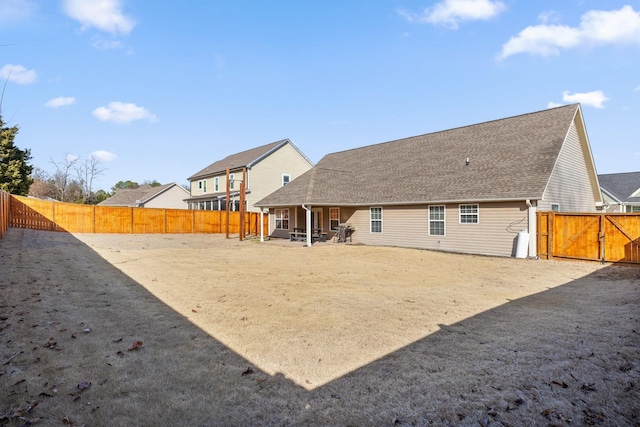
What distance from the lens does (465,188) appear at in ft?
53.1

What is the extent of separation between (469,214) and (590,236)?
4.52 metres

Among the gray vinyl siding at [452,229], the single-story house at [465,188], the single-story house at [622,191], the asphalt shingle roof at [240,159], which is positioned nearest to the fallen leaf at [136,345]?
the single-story house at [465,188]

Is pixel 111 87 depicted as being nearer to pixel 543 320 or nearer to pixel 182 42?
pixel 182 42

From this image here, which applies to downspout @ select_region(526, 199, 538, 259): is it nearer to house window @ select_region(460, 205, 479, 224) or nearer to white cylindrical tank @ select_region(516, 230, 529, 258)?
white cylindrical tank @ select_region(516, 230, 529, 258)

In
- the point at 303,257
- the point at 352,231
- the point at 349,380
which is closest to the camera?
the point at 349,380

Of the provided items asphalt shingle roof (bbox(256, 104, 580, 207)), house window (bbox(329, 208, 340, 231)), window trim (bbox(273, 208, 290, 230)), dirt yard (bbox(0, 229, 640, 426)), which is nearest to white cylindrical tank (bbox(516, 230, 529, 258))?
asphalt shingle roof (bbox(256, 104, 580, 207))

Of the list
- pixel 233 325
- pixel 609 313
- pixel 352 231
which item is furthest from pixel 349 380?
pixel 352 231

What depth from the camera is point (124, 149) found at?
35906mm

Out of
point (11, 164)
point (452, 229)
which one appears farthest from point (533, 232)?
point (11, 164)

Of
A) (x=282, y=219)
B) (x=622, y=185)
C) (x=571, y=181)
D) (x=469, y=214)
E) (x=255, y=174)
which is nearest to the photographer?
(x=469, y=214)

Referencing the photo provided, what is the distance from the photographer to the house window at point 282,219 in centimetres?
2510

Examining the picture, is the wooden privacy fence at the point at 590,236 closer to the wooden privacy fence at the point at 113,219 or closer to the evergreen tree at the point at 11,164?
the wooden privacy fence at the point at 113,219

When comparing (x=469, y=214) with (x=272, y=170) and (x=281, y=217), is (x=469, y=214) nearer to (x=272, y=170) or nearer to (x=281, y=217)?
(x=281, y=217)

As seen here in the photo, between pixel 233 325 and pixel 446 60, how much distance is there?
17.6 meters
